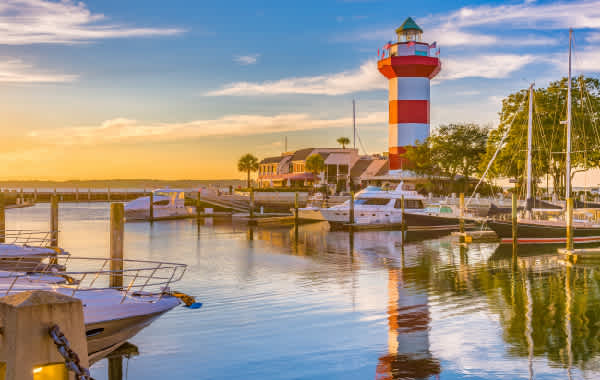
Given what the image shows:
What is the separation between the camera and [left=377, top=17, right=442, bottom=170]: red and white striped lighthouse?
57.4m

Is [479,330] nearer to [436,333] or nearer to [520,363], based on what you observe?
[436,333]

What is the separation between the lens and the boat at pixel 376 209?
41.0 m

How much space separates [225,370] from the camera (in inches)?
412

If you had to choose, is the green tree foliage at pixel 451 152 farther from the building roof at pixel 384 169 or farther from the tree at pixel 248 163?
the tree at pixel 248 163

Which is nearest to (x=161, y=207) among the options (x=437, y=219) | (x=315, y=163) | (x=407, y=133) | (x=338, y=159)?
(x=407, y=133)

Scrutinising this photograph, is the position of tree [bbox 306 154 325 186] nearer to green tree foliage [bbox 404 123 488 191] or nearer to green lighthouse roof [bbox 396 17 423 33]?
green tree foliage [bbox 404 123 488 191]

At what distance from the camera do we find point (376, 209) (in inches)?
1626

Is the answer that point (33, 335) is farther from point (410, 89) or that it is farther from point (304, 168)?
point (304, 168)

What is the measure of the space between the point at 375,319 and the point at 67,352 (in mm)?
10825

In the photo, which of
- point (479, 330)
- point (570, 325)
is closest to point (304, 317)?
point (479, 330)

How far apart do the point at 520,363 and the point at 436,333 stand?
7.91 ft

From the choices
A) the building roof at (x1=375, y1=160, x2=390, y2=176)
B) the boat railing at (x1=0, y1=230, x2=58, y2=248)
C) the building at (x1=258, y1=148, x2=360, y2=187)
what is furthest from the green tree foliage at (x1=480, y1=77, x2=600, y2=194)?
the boat railing at (x1=0, y1=230, x2=58, y2=248)

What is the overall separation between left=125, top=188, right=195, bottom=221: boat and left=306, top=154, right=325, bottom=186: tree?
76.8 ft

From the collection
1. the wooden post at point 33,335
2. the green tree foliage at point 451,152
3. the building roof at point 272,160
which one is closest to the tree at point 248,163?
the building roof at point 272,160
